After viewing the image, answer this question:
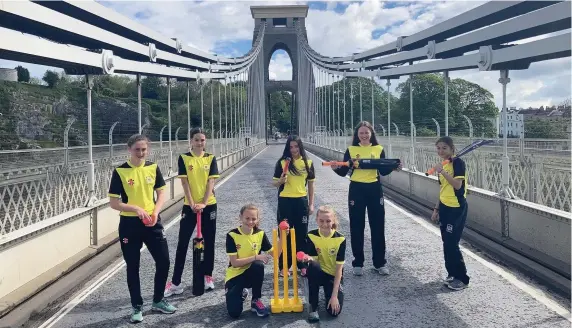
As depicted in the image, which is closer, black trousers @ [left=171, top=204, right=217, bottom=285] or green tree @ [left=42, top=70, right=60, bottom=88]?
black trousers @ [left=171, top=204, right=217, bottom=285]

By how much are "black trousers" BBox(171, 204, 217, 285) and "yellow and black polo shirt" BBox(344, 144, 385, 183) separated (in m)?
1.44

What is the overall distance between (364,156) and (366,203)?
1.50ft

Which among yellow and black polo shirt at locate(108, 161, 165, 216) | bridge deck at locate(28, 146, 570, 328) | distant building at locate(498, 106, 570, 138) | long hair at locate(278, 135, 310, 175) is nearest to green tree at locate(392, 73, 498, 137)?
distant building at locate(498, 106, 570, 138)

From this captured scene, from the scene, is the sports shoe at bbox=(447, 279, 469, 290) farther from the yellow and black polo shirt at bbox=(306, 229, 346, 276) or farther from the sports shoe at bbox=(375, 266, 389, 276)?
the yellow and black polo shirt at bbox=(306, 229, 346, 276)

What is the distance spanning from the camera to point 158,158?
11227mm

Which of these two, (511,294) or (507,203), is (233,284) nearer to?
(511,294)

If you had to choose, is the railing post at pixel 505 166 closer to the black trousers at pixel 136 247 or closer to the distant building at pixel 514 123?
the distant building at pixel 514 123

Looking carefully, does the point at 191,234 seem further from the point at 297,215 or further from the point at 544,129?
the point at 544,129

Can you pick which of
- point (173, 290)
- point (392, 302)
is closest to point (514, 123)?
point (392, 302)

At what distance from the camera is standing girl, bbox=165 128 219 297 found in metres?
4.61

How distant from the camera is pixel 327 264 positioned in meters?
4.11

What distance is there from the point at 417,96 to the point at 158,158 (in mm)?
26093

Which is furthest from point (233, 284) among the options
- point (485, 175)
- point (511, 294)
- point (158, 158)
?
point (158, 158)

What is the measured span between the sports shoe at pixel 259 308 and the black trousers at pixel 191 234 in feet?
2.42
